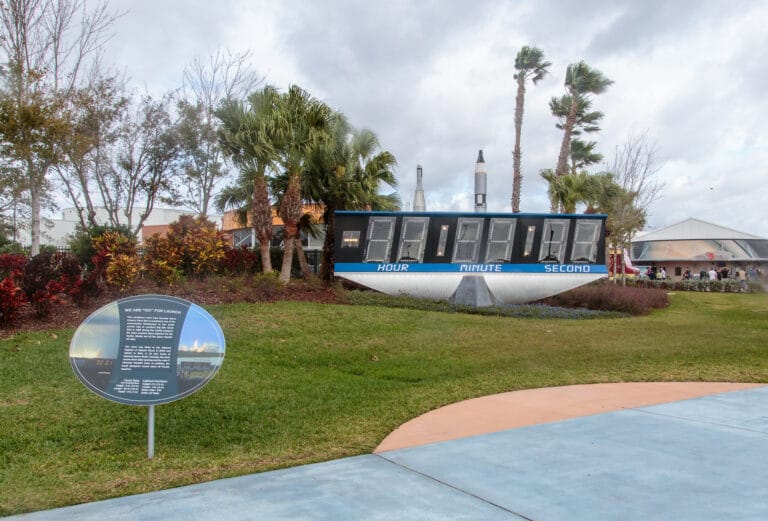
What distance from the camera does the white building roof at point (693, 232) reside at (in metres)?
53.2

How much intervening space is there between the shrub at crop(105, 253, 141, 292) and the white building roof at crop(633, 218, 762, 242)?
52.0m

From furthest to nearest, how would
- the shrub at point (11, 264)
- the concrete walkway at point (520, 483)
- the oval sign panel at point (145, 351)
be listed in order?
the shrub at point (11, 264) → the oval sign panel at point (145, 351) → the concrete walkway at point (520, 483)

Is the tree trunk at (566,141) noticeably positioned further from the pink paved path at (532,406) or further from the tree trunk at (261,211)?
the pink paved path at (532,406)

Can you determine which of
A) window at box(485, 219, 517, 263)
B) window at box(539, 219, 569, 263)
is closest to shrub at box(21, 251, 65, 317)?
window at box(485, 219, 517, 263)

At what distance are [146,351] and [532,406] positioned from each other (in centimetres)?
441

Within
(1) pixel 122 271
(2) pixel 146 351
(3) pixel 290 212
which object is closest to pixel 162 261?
(1) pixel 122 271

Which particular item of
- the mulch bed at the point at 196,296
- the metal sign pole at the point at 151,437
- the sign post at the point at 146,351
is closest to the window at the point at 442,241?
the mulch bed at the point at 196,296

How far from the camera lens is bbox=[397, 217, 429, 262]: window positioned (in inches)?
733

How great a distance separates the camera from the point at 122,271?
13.6 m

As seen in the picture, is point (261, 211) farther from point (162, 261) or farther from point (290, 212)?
point (162, 261)

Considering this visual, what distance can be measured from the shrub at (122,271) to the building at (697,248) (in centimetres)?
4759

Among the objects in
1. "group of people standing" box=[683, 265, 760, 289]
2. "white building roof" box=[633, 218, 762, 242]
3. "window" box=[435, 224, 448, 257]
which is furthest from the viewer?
"white building roof" box=[633, 218, 762, 242]

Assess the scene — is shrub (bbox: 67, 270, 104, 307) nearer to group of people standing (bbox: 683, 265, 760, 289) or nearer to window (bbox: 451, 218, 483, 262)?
window (bbox: 451, 218, 483, 262)

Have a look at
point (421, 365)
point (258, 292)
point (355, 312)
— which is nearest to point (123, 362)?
point (421, 365)
